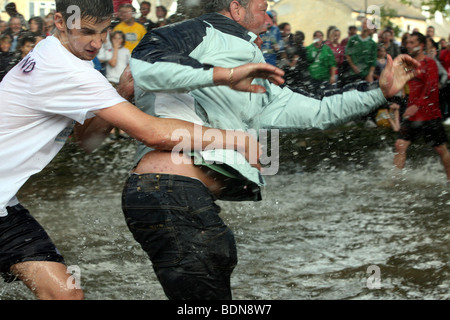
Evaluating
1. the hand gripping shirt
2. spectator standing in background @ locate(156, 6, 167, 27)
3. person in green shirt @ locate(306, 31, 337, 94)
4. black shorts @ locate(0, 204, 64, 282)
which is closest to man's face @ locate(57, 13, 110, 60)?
the hand gripping shirt

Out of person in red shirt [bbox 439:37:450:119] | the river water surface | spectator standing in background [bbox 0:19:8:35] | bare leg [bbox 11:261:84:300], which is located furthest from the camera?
person in red shirt [bbox 439:37:450:119]

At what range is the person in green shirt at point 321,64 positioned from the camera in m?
11.2

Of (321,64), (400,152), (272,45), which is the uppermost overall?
(272,45)

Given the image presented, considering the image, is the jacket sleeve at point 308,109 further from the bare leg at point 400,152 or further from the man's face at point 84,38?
the bare leg at point 400,152

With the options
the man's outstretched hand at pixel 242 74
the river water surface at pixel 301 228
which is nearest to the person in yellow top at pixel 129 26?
the river water surface at pixel 301 228

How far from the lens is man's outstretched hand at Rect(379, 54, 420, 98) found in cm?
300

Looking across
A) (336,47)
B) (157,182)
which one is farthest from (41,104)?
(336,47)

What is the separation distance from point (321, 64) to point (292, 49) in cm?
68

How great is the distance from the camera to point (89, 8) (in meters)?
2.84

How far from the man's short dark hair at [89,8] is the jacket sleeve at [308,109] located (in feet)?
2.80

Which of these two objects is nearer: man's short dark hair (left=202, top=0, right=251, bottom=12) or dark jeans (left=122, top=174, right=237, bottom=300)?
dark jeans (left=122, top=174, right=237, bottom=300)

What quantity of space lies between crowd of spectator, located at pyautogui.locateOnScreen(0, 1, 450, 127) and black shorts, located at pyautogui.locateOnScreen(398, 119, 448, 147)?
1332 mm

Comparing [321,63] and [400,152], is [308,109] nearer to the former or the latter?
[400,152]

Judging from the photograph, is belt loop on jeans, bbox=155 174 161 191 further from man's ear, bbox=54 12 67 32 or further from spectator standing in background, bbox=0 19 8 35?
spectator standing in background, bbox=0 19 8 35
